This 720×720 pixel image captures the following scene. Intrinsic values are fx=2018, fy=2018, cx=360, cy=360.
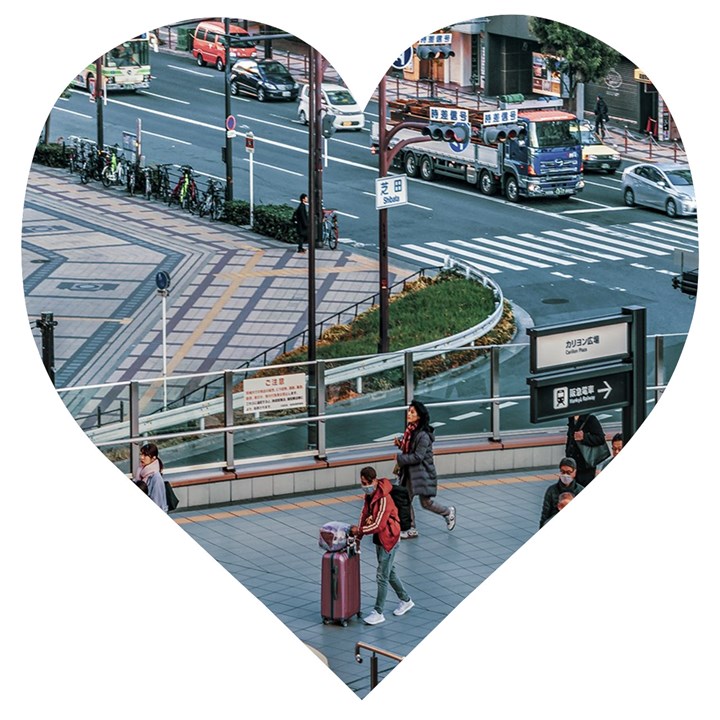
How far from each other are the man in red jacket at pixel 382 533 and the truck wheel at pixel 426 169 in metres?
19.7

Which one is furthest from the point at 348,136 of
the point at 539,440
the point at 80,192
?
the point at 539,440

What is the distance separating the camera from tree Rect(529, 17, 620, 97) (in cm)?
3966

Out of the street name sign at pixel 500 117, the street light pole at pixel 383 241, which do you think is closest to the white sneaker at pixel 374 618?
the street light pole at pixel 383 241

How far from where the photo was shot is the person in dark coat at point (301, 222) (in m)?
35.3

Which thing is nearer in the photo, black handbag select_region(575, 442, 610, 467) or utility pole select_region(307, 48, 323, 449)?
black handbag select_region(575, 442, 610, 467)

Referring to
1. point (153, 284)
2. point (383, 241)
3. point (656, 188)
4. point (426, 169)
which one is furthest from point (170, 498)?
point (656, 188)

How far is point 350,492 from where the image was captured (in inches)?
923

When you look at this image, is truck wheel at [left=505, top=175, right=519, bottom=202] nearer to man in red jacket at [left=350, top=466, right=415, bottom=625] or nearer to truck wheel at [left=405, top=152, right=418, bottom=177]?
truck wheel at [left=405, top=152, right=418, bottom=177]

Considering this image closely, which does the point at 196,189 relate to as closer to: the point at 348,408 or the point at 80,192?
the point at 80,192

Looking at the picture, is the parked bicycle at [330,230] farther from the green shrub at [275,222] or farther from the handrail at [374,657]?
the handrail at [374,657]

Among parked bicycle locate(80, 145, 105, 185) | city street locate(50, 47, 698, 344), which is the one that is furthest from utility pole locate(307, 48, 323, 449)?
parked bicycle locate(80, 145, 105, 185)

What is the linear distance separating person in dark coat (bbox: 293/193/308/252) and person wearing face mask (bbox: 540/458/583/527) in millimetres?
14980

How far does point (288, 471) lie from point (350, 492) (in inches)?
30.6

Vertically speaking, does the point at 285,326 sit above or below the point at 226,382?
below
